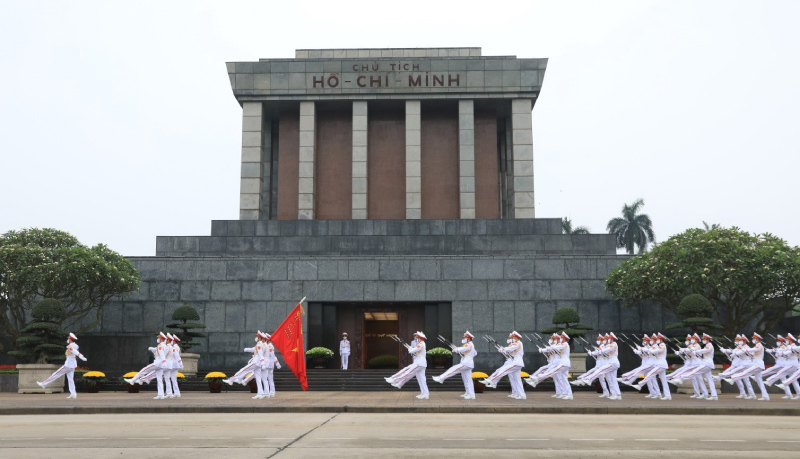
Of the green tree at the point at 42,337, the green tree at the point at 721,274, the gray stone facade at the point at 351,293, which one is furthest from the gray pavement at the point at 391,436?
the gray stone facade at the point at 351,293

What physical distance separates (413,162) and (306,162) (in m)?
5.81

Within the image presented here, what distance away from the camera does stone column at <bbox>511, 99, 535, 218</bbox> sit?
4197 centimetres

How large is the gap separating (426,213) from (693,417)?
26742 mm

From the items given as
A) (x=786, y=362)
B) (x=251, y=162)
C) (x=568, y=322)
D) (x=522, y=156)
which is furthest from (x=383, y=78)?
(x=786, y=362)

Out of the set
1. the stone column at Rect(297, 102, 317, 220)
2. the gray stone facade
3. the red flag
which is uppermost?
the stone column at Rect(297, 102, 317, 220)

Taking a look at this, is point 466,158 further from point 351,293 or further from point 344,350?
point 344,350

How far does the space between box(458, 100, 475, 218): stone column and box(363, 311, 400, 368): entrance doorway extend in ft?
24.7

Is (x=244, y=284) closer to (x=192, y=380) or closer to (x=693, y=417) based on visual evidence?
(x=192, y=380)

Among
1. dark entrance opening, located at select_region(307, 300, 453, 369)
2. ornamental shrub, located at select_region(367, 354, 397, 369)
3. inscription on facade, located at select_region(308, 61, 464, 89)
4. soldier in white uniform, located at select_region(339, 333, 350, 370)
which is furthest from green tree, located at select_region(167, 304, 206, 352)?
inscription on facade, located at select_region(308, 61, 464, 89)

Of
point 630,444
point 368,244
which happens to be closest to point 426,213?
point 368,244

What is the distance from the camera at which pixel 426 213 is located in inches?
1730

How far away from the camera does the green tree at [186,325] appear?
30.6m

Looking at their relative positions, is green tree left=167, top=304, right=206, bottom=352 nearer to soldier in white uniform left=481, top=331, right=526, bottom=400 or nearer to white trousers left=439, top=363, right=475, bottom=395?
white trousers left=439, top=363, right=475, bottom=395

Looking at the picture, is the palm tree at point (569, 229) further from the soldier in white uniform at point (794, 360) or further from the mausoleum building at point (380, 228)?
the soldier in white uniform at point (794, 360)
